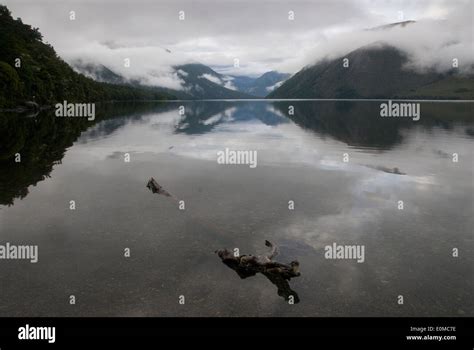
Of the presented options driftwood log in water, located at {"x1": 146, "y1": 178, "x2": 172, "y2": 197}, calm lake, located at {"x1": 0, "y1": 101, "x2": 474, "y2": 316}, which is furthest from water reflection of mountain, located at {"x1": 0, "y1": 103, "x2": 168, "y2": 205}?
driftwood log in water, located at {"x1": 146, "y1": 178, "x2": 172, "y2": 197}

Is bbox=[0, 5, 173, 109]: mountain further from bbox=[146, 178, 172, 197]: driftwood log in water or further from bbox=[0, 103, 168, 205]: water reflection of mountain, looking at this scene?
bbox=[146, 178, 172, 197]: driftwood log in water

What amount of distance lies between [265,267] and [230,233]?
19.8ft

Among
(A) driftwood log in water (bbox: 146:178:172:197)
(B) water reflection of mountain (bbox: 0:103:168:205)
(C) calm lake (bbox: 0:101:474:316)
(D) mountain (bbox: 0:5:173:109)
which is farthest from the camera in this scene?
(D) mountain (bbox: 0:5:173:109)

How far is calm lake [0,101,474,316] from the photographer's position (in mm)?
17500

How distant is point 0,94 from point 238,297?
12593cm

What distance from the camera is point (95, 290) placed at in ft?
59.9

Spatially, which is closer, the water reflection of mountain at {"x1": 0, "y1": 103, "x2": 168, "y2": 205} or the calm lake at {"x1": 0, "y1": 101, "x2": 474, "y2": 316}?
the calm lake at {"x1": 0, "y1": 101, "x2": 474, "y2": 316}

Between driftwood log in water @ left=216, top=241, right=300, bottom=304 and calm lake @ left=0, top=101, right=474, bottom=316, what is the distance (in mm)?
390

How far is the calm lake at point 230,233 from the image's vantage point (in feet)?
57.4

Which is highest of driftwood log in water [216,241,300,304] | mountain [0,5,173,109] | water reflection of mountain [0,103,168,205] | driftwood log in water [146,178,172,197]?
mountain [0,5,173,109]

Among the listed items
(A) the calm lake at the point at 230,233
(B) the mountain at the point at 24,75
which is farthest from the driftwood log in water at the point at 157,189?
(B) the mountain at the point at 24,75

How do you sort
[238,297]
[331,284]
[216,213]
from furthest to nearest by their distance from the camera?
[216,213] < [331,284] < [238,297]
